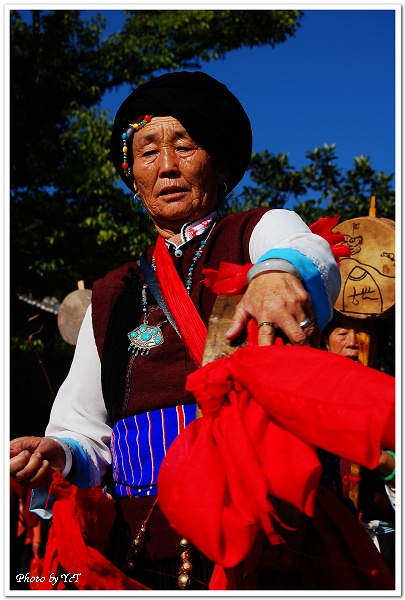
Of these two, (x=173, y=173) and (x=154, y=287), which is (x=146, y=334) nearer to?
(x=154, y=287)

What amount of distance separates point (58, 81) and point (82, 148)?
191 cm

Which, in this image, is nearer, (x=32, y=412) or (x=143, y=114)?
(x=143, y=114)

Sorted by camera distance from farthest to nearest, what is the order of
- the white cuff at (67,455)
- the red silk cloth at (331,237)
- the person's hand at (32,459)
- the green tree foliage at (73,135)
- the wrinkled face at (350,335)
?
the green tree foliage at (73,135) < the wrinkled face at (350,335) < the white cuff at (67,455) < the person's hand at (32,459) < the red silk cloth at (331,237)

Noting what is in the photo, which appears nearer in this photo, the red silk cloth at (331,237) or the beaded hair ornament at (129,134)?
the red silk cloth at (331,237)

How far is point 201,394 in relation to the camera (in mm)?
1696

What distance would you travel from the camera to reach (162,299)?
93.8 inches

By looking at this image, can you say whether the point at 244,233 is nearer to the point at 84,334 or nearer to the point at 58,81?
the point at 84,334

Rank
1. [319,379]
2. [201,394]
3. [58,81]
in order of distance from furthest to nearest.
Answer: [58,81], [201,394], [319,379]

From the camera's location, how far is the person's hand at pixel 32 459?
7.27 ft

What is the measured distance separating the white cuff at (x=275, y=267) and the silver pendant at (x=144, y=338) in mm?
573

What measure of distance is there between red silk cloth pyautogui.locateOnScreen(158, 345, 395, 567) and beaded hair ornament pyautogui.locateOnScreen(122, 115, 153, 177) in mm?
1254

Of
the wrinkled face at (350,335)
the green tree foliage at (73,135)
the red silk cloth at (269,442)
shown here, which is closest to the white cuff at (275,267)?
the red silk cloth at (269,442)

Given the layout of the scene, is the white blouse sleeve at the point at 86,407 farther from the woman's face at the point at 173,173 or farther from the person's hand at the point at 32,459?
the woman's face at the point at 173,173
